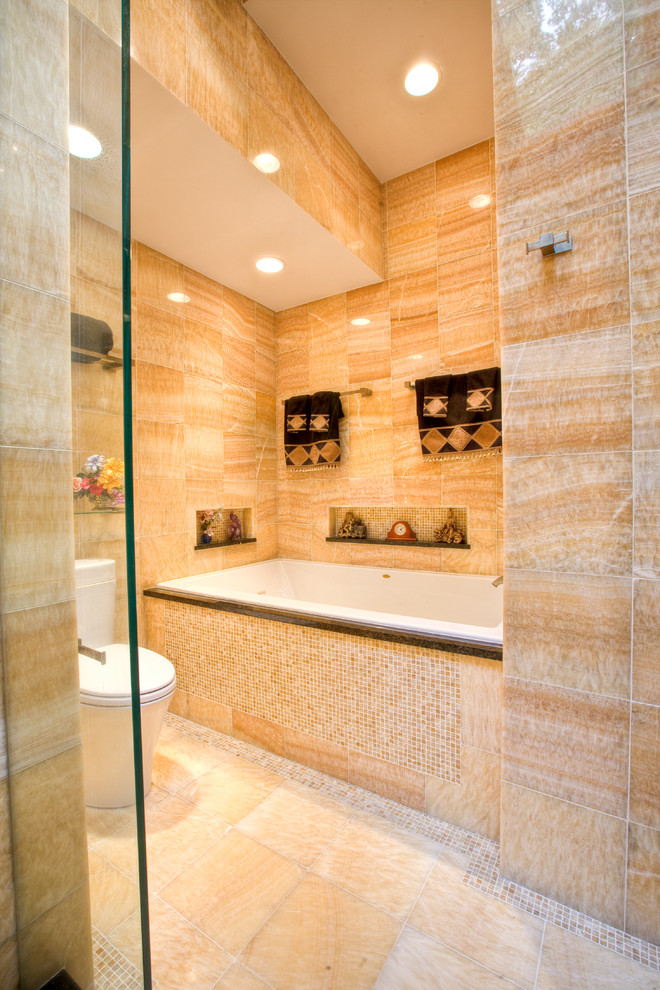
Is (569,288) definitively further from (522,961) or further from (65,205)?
(522,961)

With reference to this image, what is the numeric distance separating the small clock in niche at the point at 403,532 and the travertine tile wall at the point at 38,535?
237 centimetres

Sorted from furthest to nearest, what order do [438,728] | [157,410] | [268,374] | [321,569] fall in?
[268,374], [321,569], [157,410], [438,728]

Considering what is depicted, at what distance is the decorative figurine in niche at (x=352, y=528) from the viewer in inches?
122

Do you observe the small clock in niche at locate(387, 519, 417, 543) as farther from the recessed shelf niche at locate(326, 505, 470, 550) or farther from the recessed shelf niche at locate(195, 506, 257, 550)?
the recessed shelf niche at locate(195, 506, 257, 550)

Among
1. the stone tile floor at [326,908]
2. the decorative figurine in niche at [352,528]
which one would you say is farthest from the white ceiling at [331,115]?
the stone tile floor at [326,908]

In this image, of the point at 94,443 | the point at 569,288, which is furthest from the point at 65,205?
Result: the point at 569,288

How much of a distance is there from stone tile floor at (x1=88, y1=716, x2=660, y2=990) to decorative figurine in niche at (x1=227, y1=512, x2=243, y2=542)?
5.36 ft

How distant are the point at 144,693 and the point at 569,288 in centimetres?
177

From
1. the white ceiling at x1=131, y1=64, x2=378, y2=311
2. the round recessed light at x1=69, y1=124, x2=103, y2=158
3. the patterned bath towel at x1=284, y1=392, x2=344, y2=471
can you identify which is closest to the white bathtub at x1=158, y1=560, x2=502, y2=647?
the patterned bath towel at x1=284, y1=392, x2=344, y2=471

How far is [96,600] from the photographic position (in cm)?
70

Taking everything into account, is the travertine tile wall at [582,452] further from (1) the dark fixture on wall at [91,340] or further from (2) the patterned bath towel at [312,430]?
(2) the patterned bath towel at [312,430]

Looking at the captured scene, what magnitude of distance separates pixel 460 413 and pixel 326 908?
221 cm

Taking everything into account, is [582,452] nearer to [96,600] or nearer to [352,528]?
[96,600]

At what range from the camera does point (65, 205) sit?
710mm
